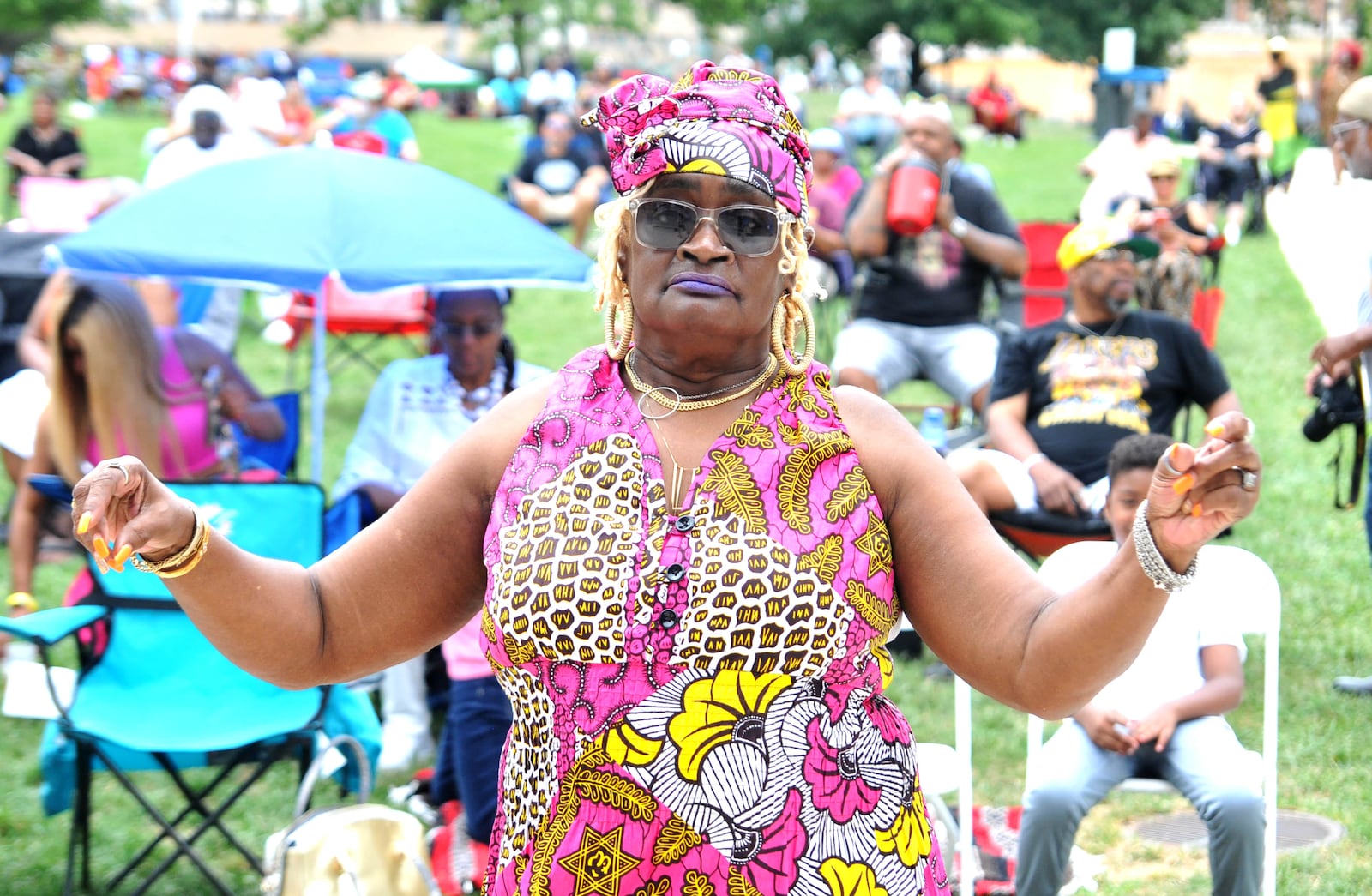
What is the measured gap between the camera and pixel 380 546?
2.22 m

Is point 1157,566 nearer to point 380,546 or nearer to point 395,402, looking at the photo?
point 380,546

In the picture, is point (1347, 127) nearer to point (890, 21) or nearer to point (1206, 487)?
point (1206, 487)

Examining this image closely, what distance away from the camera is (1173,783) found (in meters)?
3.96

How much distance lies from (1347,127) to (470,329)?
318 centimetres

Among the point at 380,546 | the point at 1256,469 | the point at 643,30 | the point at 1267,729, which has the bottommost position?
the point at 643,30

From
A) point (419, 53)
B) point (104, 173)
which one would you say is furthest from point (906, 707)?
point (419, 53)

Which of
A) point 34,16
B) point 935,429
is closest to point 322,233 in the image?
point 935,429

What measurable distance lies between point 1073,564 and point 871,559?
2.38 metres

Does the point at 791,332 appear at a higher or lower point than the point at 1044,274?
higher

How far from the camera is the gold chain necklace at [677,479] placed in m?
2.12

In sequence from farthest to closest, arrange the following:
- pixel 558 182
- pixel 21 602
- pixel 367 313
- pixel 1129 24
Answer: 1. pixel 1129 24
2. pixel 558 182
3. pixel 367 313
4. pixel 21 602

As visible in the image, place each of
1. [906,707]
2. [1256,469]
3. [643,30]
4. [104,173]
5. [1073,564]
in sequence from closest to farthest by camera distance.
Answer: [1256,469], [1073,564], [906,707], [104,173], [643,30]

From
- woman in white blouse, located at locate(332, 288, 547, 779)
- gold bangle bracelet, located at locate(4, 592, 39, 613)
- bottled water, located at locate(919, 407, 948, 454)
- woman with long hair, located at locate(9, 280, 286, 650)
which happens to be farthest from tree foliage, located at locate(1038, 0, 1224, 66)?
gold bangle bracelet, located at locate(4, 592, 39, 613)

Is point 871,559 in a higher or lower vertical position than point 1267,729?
higher
